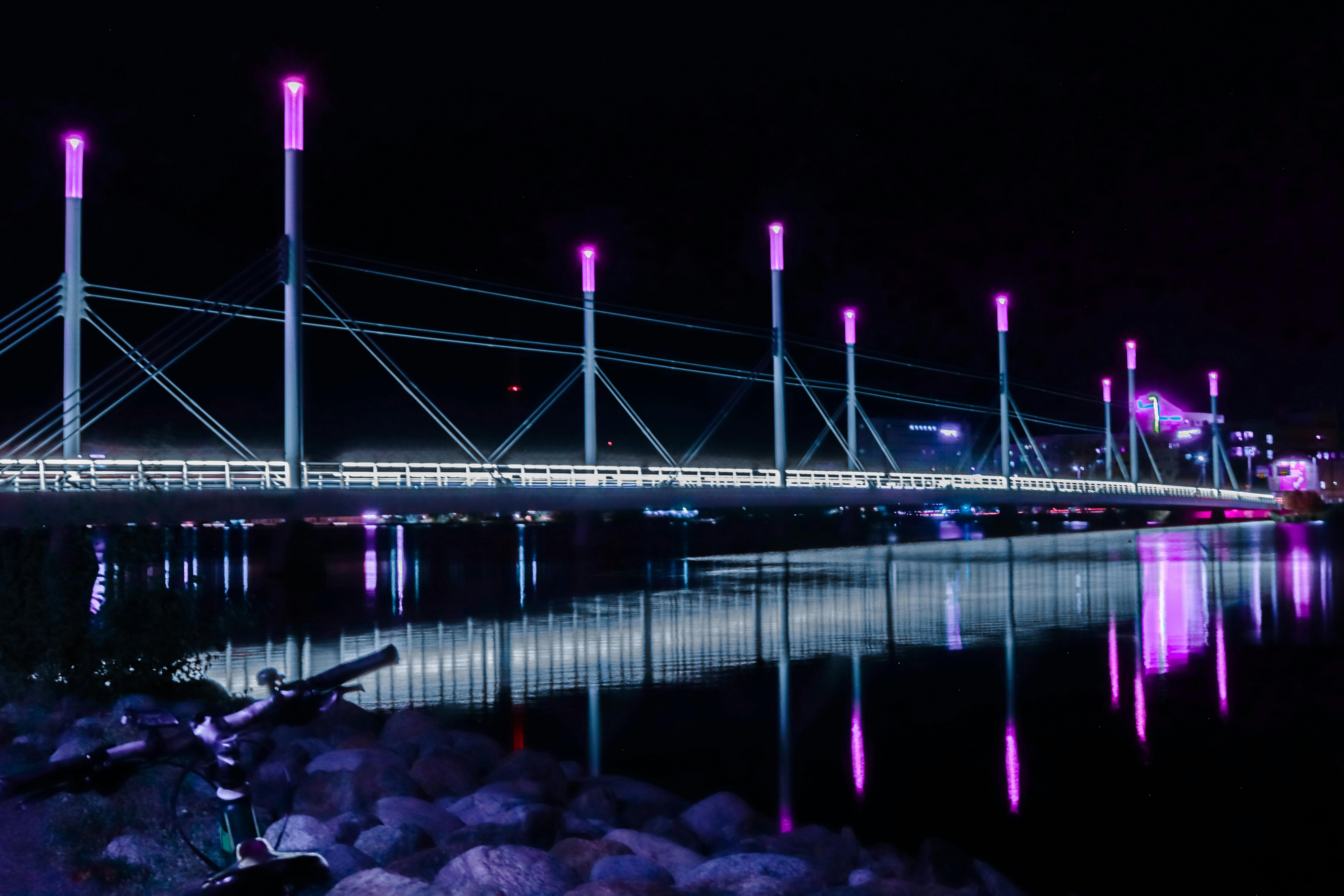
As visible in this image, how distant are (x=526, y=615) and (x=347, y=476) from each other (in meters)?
8.60

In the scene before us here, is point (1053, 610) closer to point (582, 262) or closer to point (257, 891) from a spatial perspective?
point (257, 891)

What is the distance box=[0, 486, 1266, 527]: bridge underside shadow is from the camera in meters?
17.4

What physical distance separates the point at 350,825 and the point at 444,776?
1.20 m

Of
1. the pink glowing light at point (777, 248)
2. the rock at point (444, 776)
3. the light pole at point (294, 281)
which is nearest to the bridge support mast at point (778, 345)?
the pink glowing light at point (777, 248)

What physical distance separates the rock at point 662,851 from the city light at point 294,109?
79.6 feet

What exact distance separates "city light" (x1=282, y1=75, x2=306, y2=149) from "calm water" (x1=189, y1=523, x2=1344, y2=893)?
1046 cm

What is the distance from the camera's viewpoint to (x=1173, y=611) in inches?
799

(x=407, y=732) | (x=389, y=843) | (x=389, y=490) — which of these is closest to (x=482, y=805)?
(x=389, y=843)

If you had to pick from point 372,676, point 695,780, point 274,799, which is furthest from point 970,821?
point 372,676

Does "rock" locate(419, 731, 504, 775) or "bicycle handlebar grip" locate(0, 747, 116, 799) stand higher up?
"bicycle handlebar grip" locate(0, 747, 116, 799)

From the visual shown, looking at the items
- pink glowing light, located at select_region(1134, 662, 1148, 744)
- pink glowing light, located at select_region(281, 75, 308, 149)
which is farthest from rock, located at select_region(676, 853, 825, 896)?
pink glowing light, located at select_region(281, 75, 308, 149)

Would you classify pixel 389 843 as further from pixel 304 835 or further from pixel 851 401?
pixel 851 401

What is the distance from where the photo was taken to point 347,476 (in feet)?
88.4

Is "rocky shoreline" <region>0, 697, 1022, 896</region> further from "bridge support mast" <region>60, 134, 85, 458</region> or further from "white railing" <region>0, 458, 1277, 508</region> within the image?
"bridge support mast" <region>60, 134, 85, 458</region>
